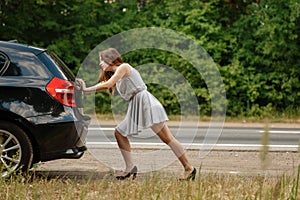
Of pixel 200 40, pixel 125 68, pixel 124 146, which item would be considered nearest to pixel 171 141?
pixel 124 146

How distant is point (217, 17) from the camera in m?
17.3

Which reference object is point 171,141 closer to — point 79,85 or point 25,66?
point 79,85

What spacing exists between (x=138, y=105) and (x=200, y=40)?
32.0 feet

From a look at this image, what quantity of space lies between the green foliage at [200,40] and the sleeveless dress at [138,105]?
903cm

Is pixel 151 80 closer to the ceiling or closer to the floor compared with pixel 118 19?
closer to the floor

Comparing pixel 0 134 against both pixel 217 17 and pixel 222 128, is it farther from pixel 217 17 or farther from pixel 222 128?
pixel 217 17

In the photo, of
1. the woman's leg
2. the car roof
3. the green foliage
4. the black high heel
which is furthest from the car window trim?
the green foliage

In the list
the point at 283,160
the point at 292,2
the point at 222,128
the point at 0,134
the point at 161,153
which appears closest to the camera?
the point at 0,134

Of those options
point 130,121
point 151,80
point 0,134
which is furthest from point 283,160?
point 151,80

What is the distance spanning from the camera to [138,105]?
730cm

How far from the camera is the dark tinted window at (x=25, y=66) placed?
23.2ft

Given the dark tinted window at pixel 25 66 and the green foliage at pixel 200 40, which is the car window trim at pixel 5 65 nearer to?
the dark tinted window at pixel 25 66

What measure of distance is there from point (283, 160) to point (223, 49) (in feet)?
25.6

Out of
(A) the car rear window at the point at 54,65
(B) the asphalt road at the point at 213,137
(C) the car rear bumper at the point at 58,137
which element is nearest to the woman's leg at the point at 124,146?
(C) the car rear bumper at the point at 58,137
